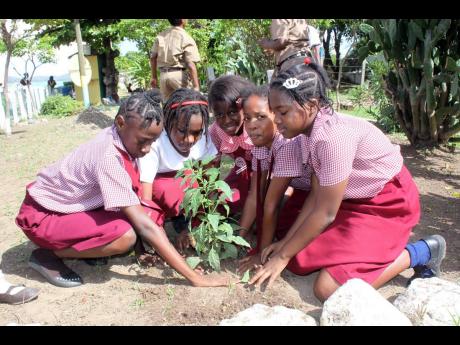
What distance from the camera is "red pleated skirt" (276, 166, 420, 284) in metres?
2.05

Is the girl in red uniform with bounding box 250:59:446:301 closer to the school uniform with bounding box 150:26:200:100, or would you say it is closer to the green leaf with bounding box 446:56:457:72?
the green leaf with bounding box 446:56:457:72

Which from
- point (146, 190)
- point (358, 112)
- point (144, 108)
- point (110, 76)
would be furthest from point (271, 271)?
point (110, 76)

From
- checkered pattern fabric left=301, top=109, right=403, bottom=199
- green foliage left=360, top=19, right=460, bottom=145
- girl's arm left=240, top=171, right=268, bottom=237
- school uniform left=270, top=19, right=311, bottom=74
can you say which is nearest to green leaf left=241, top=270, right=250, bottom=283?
girl's arm left=240, top=171, right=268, bottom=237

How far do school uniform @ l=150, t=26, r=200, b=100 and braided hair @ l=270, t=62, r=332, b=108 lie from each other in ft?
11.2

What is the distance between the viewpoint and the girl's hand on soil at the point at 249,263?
89.4 inches

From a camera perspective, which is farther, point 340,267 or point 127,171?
point 127,171

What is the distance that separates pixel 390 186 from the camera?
2211mm

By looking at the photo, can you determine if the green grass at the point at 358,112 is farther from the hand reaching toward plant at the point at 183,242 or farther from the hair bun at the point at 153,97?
the hair bun at the point at 153,97

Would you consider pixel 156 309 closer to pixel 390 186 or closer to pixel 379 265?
pixel 379 265

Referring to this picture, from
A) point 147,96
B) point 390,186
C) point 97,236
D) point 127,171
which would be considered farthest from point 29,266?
point 390,186

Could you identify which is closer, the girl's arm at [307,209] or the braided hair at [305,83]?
the braided hair at [305,83]

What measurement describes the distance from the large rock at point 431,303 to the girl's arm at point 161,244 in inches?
32.2

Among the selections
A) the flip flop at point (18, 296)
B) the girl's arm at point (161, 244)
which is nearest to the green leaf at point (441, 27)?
the girl's arm at point (161, 244)
